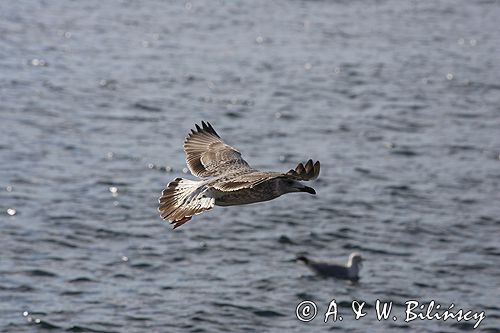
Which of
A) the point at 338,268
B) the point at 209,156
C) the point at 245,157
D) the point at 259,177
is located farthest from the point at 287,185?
the point at 245,157

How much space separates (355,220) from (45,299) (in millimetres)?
7246

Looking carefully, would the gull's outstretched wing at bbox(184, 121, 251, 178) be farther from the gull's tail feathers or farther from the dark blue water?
the dark blue water

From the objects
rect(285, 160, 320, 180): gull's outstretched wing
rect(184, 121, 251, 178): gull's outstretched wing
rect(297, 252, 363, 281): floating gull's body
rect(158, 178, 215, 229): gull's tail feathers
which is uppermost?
rect(285, 160, 320, 180): gull's outstretched wing

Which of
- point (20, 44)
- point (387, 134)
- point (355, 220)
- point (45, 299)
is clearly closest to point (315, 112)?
point (387, 134)

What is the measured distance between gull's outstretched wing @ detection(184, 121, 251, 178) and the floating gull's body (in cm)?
634

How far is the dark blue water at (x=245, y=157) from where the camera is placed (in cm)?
1881

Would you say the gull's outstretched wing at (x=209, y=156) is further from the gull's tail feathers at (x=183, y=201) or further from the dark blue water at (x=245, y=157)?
the dark blue water at (x=245, y=157)

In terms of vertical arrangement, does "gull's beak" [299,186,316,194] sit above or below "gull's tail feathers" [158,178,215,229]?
above

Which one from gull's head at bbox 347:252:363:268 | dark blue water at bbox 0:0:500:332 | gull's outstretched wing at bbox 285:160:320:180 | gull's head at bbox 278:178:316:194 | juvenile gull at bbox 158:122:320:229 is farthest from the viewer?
gull's head at bbox 347:252:363:268

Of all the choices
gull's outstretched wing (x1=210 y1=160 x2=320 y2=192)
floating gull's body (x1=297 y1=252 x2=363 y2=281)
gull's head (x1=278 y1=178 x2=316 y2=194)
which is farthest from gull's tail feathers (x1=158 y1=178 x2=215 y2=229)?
floating gull's body (x1=297 y1=252 x2=363 y2=281)

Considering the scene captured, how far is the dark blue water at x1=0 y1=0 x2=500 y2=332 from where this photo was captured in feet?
61.7

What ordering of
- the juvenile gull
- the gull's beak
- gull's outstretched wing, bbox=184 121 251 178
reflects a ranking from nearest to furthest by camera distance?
the gull's beak, the juvenile gull, gull's outstretched wing, bbox=184 121 251 178

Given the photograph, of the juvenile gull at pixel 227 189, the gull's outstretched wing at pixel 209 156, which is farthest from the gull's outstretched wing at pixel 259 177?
the gull's outstretched wing at pixel 209 156

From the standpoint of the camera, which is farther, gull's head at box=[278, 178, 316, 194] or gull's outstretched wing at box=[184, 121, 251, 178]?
gull's outstretched wing at box=[184, 121, 251, 178]
